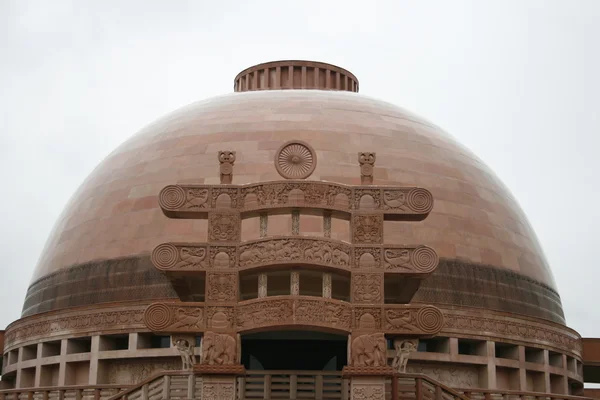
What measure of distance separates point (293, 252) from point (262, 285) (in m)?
1.06

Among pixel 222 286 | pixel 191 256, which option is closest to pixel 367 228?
pixel 222 286

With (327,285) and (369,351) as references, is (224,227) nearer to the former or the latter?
(327,285)

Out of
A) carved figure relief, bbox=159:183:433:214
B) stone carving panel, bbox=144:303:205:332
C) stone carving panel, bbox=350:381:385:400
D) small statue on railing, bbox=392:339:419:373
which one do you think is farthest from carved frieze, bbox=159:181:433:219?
stone carving panel, bbox=350:381:385:400

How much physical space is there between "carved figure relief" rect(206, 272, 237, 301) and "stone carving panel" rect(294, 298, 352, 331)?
155 centimetres

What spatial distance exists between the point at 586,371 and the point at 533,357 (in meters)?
7.31

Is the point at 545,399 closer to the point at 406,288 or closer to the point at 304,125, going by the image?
the point at 406,288

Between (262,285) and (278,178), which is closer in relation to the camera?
(262,285)

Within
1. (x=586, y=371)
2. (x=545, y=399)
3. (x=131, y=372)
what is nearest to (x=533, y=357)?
(x=545, y=399)

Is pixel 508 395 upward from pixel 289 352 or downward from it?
downward

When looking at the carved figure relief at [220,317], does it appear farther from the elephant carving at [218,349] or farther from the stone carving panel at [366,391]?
the stone carving panel at [366,391]

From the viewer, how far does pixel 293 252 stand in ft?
76.0

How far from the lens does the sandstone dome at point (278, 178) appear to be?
33.2 metres

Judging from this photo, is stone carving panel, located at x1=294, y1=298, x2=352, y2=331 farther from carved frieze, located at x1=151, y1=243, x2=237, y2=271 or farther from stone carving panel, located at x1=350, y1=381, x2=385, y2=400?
carved frieze, located at x1=151, y1=243, x2=237, y2=271

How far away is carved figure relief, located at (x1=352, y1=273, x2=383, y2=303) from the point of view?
23.0 meters
